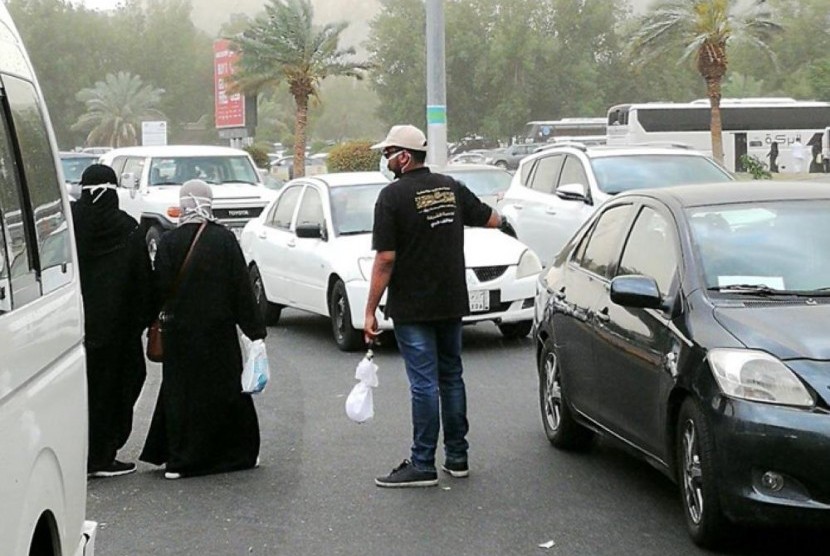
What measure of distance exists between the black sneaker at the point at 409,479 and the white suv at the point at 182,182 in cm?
1359

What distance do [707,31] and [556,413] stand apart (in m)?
37.0

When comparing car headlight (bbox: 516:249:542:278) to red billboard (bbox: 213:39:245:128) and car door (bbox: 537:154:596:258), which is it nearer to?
car door (bbox: 537:154:596:258)

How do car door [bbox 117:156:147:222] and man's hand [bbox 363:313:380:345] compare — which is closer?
man's hand [bbox 363:313:380:345]

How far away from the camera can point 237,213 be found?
70.4ft

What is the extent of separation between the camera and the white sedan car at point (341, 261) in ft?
41.7

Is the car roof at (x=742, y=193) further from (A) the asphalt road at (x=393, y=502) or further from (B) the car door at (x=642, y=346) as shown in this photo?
(A) the asphalt road at (x=393, y=502)

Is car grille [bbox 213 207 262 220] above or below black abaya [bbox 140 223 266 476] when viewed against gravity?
below

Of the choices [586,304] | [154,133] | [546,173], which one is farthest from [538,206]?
[154,133]

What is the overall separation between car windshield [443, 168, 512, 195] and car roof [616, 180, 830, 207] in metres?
16.4

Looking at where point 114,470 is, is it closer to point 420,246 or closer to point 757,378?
point 420,246

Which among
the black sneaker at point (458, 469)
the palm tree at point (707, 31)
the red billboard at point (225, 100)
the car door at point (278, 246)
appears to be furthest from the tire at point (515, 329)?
the red billboard at point (225, 100)

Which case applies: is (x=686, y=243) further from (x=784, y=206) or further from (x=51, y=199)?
(x=51, y=199)

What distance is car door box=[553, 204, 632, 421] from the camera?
763cm

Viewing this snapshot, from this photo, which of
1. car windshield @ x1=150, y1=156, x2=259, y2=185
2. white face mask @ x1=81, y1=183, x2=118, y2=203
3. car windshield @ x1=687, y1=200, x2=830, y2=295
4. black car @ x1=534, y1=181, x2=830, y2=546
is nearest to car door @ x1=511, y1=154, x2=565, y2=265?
car windshield @ x1=150, y1=156, x2=259, y2=185
